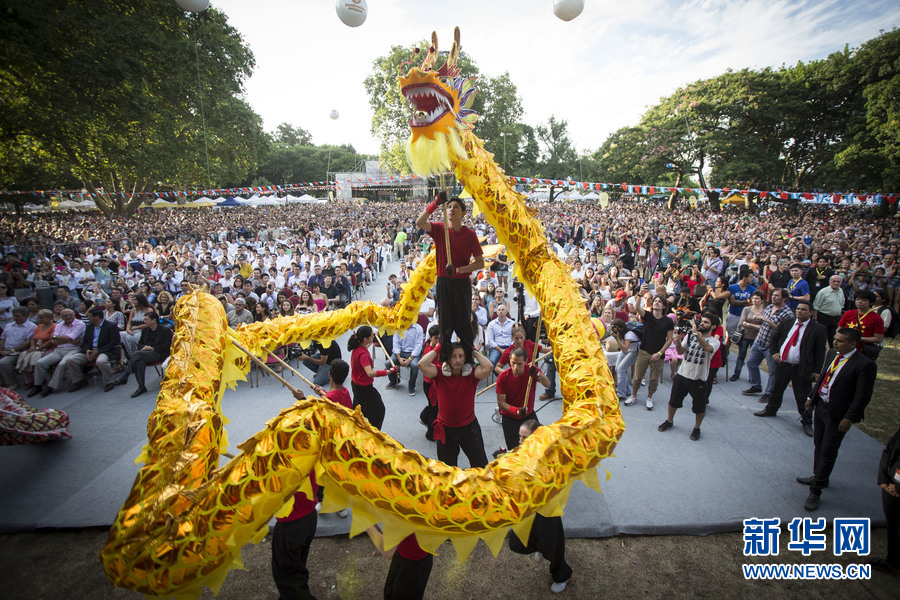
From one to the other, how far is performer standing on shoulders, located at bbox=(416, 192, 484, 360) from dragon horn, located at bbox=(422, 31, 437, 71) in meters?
1.17

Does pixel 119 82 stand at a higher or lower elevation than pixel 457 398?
higher

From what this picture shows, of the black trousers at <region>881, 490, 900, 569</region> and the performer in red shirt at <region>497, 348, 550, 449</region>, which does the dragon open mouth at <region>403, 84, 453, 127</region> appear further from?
the black trousers at <region>881, 490, 900, 569</region>

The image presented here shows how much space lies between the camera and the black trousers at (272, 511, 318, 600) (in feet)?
9.68

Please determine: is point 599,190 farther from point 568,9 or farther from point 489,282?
point 568,9

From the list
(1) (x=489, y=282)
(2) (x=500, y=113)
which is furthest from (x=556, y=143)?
(1) (x=489, y=282)

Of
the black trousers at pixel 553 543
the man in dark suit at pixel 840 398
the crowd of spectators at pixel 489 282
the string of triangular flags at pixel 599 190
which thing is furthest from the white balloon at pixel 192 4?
the man in dark suit at pixel 840 398

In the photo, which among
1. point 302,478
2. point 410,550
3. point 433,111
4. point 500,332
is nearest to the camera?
point 302,478

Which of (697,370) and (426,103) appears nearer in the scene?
(426,103)

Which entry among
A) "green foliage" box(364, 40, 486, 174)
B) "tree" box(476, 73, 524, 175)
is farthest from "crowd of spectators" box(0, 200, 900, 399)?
"tree" box(476, 73, 524, 175)

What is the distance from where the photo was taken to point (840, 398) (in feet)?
13.5

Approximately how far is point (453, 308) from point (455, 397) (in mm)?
903

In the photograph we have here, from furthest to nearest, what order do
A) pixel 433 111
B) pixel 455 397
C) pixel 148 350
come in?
pixel 148 350, pixel 455 397, pixel 433 111

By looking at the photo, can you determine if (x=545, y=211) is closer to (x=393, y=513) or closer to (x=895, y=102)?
(x=895, y=102)

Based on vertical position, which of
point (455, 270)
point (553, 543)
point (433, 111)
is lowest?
point (553, 543)
